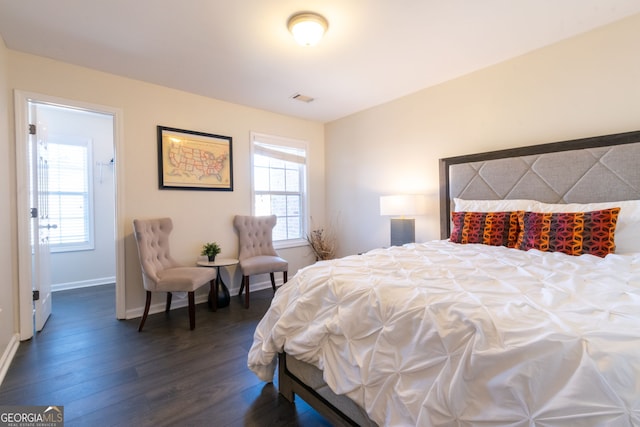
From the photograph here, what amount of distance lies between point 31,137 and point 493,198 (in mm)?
4295

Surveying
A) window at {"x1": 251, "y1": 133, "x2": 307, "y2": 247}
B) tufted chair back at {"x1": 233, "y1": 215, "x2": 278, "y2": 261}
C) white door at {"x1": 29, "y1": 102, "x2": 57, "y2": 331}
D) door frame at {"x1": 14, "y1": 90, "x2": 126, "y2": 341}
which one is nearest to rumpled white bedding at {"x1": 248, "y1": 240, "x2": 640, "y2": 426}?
tufted chair back at {"x1": 233, "y1": 215, "x2": 278, "y2": 261}

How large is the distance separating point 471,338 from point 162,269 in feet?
9.68

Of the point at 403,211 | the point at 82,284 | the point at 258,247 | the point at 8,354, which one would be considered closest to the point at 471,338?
the point at 403,211

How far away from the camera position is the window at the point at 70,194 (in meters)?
4.09

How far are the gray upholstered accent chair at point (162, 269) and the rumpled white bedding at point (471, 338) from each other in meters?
1.27

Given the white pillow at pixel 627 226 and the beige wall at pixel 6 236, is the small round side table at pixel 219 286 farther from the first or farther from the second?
the white pillow at pixel 627 226

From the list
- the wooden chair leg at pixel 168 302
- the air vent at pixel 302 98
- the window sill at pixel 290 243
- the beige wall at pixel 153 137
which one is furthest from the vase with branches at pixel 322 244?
the wooden chair leg at pixel 168 302

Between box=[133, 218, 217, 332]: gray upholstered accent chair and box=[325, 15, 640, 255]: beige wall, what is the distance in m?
2.31

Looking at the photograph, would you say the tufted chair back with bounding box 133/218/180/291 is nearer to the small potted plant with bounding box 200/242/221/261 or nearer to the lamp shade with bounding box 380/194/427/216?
the small potted plant with bounding box 200/242/221/261

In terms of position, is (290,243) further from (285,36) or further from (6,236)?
(6,236)

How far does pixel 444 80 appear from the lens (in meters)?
3.16

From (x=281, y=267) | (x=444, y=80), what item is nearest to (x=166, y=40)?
(x=281, y=267)

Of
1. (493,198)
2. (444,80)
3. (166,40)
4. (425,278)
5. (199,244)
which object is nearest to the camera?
(425,278)

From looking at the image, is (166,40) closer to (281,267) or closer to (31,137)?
(31,137)
